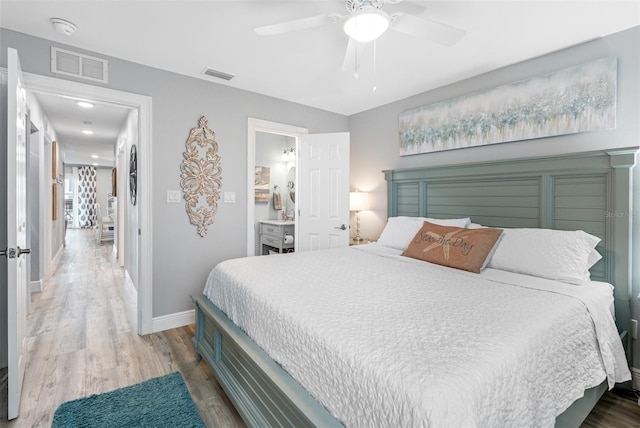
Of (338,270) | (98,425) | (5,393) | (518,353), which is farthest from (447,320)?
(5,393)

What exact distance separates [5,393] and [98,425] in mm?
833

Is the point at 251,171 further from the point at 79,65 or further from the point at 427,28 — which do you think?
the point at 427,28

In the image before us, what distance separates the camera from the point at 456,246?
2.37 metres

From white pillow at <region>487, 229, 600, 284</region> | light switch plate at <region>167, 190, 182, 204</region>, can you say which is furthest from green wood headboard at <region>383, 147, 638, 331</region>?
light switch plate at <region>167, 190, 182, 204</region>

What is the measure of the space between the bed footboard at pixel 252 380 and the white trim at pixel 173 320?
875mm

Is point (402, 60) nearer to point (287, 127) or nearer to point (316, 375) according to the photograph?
point (287, 127)

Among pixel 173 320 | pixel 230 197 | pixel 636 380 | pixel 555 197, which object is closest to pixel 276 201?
pixel 230 197

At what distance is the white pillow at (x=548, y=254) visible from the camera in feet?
6.59

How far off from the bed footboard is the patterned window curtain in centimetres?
1222

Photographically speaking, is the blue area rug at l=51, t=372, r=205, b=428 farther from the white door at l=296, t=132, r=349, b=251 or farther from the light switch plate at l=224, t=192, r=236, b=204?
the white door at l=296, t=132, r=349, b=251

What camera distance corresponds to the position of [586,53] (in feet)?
7.79

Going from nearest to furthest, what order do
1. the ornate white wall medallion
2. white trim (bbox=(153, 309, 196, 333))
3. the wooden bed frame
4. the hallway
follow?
the wooden bed frame → the hallway → white trim (bbox=(153, 309, 196, 333)) → the ornate white wall medallion

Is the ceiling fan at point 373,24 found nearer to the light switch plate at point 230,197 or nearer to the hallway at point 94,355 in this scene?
the light switch plate at point 230,197

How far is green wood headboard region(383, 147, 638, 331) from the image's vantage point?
2.12 meters
